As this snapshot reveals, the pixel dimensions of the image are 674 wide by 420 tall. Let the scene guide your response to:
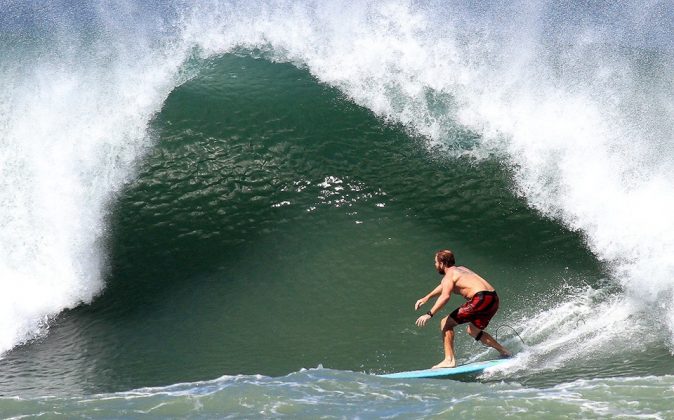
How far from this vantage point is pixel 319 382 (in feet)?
24.8

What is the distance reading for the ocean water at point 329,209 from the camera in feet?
26.2

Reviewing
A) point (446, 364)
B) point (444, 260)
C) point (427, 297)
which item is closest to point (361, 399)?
point (446, 364)

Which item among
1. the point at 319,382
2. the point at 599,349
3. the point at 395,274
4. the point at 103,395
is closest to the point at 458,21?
the point at 395,274

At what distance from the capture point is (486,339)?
8.43 meters

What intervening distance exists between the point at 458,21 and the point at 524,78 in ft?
7.63

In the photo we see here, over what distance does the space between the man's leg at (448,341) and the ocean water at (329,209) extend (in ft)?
1.20

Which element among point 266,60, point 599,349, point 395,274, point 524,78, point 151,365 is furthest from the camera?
point 266,60

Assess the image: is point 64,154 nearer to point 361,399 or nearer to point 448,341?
point 448,341

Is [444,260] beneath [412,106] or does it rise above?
beneath

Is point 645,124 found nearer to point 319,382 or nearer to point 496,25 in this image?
point 496,25

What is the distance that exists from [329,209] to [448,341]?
354 cm

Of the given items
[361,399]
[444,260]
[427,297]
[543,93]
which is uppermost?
[543,93]

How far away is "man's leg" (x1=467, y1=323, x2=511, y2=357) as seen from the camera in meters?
8.32

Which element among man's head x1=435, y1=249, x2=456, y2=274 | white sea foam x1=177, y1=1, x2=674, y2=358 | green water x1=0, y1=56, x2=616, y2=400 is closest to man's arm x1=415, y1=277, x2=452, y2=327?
man's head x1=435, y1=249, x2=456, y2=274
